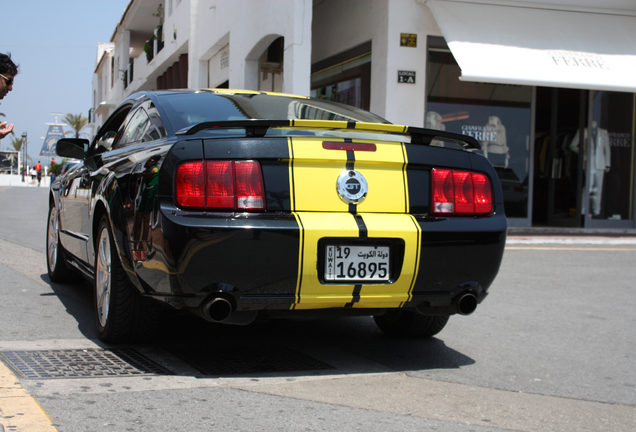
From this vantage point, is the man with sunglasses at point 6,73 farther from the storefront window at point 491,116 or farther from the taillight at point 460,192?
the storefront window at point 491,116

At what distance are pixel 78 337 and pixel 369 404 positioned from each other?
1877 millimetres

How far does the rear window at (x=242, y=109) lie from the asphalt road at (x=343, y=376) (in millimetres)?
1256

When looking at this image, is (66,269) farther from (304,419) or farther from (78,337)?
(304,419)

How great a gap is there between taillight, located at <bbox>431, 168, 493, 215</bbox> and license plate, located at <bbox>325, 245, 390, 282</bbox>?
39 cm

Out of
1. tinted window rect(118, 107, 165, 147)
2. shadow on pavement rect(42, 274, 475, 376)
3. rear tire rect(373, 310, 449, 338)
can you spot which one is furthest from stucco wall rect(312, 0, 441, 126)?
tinted window rect(118, 107, 165, 147)

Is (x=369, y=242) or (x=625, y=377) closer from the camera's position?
(x=369, y=242)

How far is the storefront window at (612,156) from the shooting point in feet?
44.3

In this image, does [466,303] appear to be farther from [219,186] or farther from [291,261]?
[219,186]

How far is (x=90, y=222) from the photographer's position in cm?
417

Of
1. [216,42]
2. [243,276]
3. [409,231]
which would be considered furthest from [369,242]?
[216,42]

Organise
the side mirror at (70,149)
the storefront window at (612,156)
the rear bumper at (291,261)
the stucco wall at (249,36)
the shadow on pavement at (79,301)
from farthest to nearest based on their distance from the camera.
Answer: the storefront window at (612,156), the stucco wall at (249,36), the side mirror at (70,149), the shadow on pavement at (79,301), the rear bumper at (291,261)

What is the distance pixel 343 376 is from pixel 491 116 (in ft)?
33.1

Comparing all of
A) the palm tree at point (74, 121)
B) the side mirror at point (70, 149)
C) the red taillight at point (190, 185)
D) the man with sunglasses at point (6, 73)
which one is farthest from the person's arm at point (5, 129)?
the palm tree at point (74, 121)

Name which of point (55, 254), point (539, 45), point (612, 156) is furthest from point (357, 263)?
point (612, 156)
